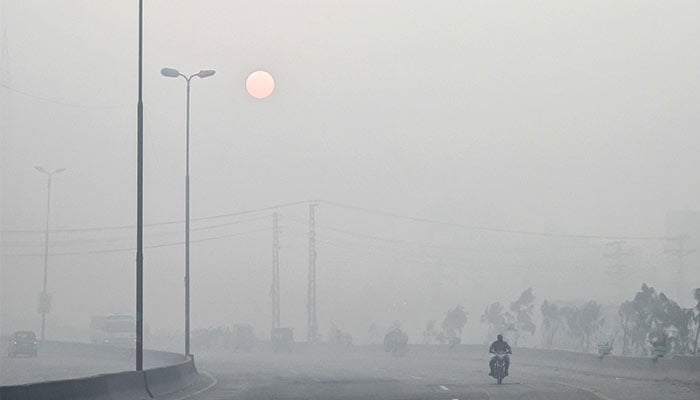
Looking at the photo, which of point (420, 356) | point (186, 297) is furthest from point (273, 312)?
point (186, 297)

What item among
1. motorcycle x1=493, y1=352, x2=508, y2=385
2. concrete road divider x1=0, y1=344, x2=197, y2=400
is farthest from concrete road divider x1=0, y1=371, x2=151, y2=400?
motorcycle x1=493, y1=352, x2=508, y2=385

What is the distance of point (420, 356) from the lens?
85875 mm

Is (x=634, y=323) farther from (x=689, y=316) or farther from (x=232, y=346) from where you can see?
(x=232, y=346)

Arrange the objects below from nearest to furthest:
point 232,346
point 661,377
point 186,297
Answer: point 661,377, point 186,297, point 232,346

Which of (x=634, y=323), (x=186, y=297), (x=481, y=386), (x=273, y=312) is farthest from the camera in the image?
(x=273, y=312)

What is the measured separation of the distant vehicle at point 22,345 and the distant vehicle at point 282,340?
2140 centimetres

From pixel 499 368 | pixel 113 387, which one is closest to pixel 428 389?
pixel 499 368

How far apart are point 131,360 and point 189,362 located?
30938 millimetres

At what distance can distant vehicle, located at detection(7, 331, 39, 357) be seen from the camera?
84625mm

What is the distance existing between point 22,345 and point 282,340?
78.8ft

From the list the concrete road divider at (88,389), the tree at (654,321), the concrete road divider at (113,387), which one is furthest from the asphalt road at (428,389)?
the tree at (654,321)

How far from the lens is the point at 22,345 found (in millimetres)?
84812

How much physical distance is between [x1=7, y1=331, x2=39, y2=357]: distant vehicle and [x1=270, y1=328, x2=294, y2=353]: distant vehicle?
70.2ft

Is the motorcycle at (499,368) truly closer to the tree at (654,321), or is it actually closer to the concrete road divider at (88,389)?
the concrete road divider at (88,389)
